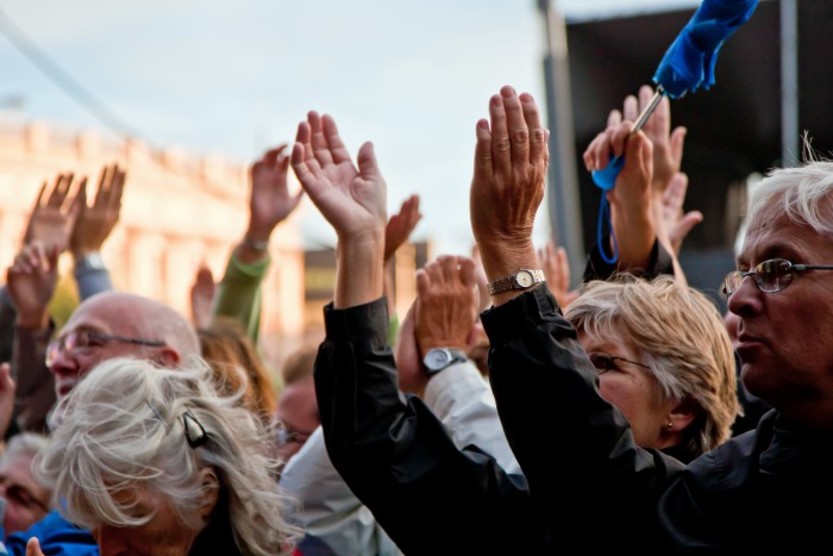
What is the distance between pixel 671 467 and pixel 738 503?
0.19 m

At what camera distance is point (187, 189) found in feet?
106

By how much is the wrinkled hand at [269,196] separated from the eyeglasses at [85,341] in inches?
43.7

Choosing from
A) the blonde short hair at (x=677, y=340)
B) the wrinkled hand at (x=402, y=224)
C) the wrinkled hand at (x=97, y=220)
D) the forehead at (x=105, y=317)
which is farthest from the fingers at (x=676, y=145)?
the wrinkled hand at (x=97, y=220)

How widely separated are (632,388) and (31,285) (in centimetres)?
263

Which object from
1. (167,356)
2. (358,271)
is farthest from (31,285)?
(358,271)

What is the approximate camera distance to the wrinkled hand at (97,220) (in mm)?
4711

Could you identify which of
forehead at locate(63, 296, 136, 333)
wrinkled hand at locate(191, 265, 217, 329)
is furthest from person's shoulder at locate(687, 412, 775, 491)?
wrinkled hand at locate(191, 265, 217, 329)

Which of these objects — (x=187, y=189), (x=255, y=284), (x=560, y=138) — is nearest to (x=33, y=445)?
(x=255, y=284)

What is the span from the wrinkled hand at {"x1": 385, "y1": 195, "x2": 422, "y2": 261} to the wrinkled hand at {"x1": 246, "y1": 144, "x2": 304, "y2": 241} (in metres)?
1.20

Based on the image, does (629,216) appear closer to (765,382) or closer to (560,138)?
(765,382)

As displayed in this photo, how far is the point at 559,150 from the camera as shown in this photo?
612 cm

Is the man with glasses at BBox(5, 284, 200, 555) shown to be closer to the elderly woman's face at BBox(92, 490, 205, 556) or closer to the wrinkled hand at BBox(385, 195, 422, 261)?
the wrinkled hand at BBox(385, 195, 422, 261)

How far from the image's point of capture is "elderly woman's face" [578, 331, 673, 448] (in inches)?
93.7

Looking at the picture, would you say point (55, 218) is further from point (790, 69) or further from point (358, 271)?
point (790, 69)
